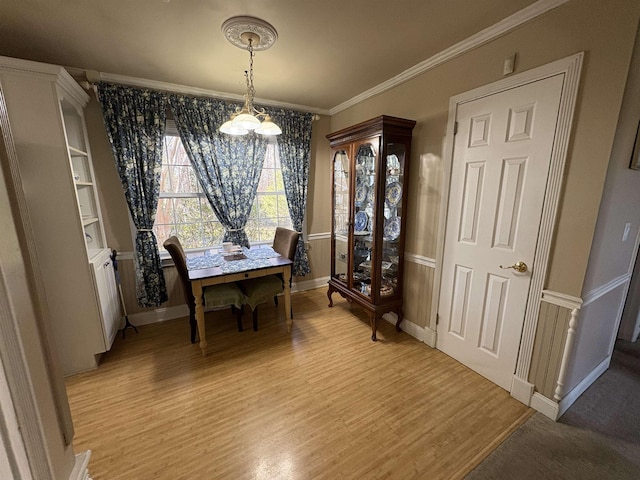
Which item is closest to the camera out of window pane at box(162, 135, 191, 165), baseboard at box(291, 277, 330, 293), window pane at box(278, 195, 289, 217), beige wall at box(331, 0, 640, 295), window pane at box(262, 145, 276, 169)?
beige wall at box(331, 0, 640, 295)

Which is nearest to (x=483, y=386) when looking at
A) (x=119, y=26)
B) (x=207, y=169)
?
(x=207, y=169)

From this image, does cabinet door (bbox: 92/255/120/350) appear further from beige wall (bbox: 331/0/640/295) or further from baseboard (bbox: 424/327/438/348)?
beige wall (bbox: 331/0/640/295)

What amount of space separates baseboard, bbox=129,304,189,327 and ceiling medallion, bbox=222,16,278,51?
8.85 ft

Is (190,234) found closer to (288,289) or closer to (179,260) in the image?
(179,260)

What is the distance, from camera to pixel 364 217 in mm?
2758

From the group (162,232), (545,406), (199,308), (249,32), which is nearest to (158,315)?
(162,232)

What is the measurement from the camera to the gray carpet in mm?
1420

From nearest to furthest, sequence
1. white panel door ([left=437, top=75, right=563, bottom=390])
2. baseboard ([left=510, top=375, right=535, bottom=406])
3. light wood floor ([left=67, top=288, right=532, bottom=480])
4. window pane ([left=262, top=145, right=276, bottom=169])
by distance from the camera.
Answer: light wood floor ([left=67, top=288, right=532, bottom=480]) < white panel door ([left=437, top=75, right=563, bottom=390]) < baseboard ([left=510, top=375, right=535, bottom=406]) < window pane ([left=262, top=145, right=276, bottom=169])

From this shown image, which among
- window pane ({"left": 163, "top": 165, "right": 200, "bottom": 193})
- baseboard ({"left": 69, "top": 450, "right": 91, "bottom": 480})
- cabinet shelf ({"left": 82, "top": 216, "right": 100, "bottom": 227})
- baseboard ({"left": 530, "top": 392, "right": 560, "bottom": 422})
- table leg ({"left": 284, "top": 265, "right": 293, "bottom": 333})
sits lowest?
baseboard ({"left": 530, "top": 392, "right": 560, "bottom": 422})

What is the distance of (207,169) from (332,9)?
6.53 feet

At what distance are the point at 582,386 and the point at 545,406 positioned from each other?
42 cm

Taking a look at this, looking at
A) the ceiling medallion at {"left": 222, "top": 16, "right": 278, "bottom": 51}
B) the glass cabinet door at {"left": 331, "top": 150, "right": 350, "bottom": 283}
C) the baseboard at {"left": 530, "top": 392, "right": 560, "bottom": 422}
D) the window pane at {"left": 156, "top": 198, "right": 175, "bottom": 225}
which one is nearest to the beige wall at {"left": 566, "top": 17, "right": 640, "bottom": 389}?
the baseboard at {"left": 530, "top": 392, "right": 560, "bottom": 422}

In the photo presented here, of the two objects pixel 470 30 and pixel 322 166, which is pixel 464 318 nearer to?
pixel 470 30

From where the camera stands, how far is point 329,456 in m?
1.50
